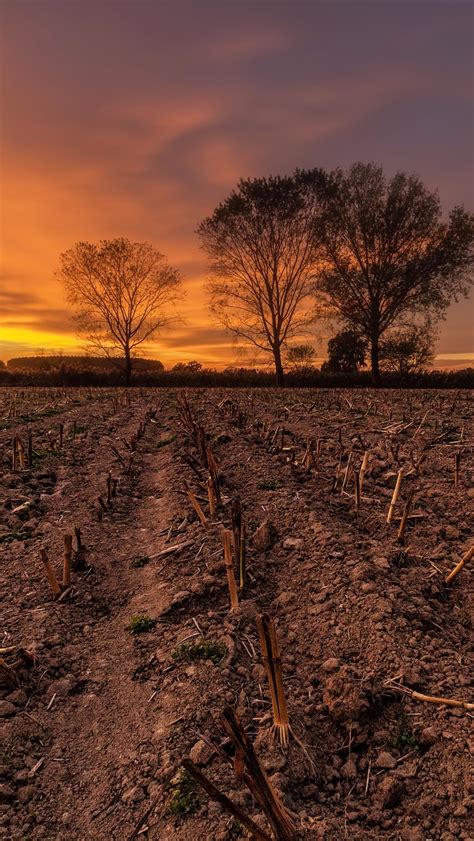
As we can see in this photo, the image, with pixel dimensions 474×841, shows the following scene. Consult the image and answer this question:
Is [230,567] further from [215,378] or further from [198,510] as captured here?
[215,378]

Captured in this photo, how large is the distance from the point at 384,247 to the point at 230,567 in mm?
32760

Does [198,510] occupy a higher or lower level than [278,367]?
lower

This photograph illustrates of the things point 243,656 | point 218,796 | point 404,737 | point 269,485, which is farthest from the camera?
point 269,485

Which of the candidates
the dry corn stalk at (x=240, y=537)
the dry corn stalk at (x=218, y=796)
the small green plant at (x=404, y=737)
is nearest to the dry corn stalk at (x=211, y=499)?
the dry corn stalk at (x=240, y=537)

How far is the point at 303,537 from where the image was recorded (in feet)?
20.0

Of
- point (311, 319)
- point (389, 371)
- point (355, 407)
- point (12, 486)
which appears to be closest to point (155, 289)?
point (311, 319)

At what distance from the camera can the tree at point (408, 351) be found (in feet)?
116

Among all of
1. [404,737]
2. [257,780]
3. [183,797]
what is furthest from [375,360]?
[257,780]

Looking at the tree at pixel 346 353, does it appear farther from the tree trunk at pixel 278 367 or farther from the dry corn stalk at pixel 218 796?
the dry corn stalk at pixel 218 796

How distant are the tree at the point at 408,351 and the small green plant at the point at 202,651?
111ft

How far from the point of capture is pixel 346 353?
3812 centimetres

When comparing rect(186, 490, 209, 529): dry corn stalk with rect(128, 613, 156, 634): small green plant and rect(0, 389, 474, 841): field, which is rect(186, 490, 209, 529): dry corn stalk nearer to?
rect(0, 389, 474, 841): field

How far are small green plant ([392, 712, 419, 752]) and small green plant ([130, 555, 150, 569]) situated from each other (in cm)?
360

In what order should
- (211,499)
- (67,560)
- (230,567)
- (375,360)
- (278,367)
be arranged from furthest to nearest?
1. (278,367)
2. (375,360)
3. (211,499)
4. (67,560)
5. (230,567)
